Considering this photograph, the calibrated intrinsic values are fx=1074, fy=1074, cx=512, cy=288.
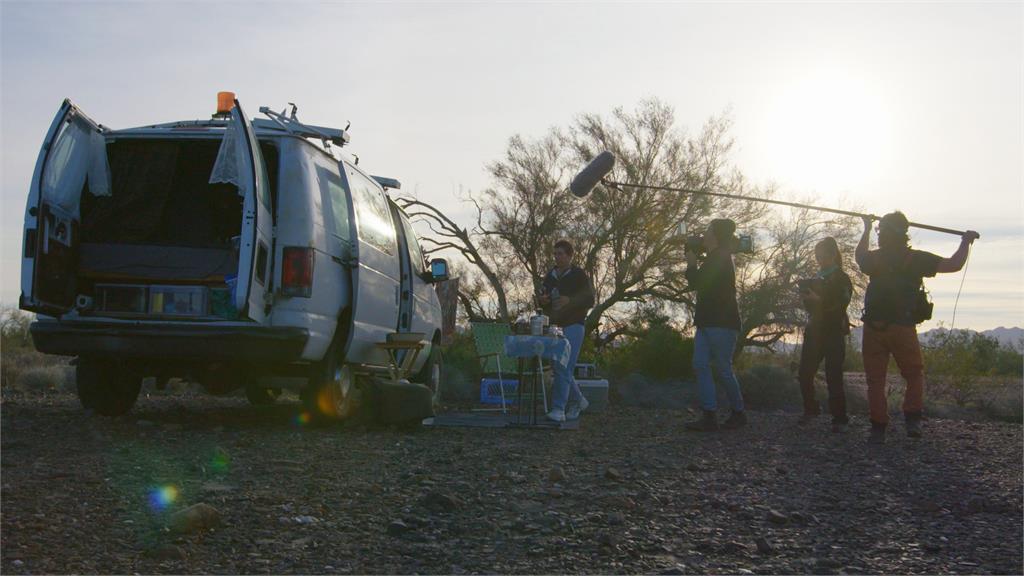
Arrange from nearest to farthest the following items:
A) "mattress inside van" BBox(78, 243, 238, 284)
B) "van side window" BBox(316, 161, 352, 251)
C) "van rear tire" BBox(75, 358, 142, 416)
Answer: "mattress inside van" BBox(78, 243, 238, 284) → "van side window" BBox(316, 161, 352, 251) → "van rear tire" BBox(75, 358, 142, 416)

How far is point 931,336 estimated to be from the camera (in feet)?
70.3

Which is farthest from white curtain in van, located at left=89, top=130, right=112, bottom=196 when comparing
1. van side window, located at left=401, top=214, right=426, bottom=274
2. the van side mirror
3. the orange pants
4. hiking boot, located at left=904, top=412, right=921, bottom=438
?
hiking boot, located at left=904, top=412, right=921, bottom=438

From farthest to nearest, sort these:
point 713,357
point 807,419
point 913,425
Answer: point 807,419
point 713,357
point 913,425

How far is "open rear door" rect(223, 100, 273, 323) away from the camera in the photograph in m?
6.90

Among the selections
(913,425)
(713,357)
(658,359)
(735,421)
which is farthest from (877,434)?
(658,359)

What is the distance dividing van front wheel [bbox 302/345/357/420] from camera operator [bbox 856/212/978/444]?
13.8 feet

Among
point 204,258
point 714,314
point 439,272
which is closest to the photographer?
point 204,258

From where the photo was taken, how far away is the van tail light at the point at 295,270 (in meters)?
7.48

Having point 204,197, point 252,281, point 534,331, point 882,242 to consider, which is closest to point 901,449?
point 882,242

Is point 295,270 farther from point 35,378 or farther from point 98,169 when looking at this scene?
point 35,378

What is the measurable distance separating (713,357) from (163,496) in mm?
5567

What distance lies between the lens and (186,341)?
7.31m

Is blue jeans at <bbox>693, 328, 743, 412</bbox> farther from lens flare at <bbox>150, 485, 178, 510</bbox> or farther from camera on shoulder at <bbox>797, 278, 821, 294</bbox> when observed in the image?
lens flare at <bbox>150, 485, 178, 510</bbox>

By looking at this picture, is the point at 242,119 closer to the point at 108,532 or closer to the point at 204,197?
the point at 204,197
